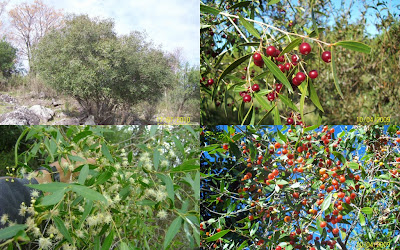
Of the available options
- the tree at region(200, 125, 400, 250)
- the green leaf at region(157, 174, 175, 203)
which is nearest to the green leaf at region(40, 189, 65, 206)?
the green leaf at region(157, 174, 175, 203)

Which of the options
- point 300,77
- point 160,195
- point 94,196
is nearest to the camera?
point 94,196

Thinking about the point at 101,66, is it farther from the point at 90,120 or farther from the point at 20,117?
the point at 20,117

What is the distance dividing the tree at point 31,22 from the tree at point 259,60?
62 centimetres

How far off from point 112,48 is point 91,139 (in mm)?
567

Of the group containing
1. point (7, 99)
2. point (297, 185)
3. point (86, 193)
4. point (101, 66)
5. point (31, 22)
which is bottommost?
point (297, 185)

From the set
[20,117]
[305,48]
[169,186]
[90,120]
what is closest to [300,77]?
[305,48]

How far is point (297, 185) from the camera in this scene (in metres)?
0.76

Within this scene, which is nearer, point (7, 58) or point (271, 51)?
point (271, 51)

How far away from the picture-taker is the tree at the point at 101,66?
1.21 m

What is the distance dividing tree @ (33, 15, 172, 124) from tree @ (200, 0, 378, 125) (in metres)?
0.26

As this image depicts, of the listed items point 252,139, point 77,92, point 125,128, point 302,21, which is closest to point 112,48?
point 77,92

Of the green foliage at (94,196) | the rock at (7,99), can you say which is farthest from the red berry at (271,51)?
the rock at (7,99)

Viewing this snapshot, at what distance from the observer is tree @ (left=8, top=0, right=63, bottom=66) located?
3.91 feet

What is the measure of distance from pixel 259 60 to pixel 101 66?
2.93 feet
